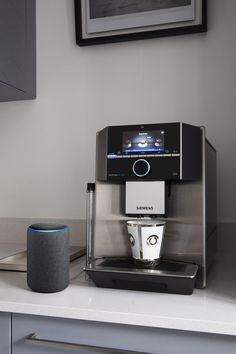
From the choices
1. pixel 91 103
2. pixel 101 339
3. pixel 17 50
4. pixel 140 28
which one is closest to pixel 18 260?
pixel 101 339

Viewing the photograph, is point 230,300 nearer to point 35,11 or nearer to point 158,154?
point 158,154

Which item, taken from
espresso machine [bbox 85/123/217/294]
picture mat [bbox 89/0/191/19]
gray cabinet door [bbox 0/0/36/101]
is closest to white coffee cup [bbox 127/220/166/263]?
espresso machine [bbox 85/123/217/294]

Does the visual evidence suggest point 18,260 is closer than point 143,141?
No

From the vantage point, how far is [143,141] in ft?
2.99

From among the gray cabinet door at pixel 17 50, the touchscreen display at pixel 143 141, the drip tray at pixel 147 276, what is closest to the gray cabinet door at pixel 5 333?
the drip tray at pixel 147 276

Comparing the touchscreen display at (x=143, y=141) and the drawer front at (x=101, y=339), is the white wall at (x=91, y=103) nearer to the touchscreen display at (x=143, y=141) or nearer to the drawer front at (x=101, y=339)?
the touchscreen display at (x=143, y=141)

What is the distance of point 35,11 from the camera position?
151 centimetres

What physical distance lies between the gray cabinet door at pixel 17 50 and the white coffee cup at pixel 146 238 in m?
0.76

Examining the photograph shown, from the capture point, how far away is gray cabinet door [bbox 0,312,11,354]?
809 mm

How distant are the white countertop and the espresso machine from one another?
4cm

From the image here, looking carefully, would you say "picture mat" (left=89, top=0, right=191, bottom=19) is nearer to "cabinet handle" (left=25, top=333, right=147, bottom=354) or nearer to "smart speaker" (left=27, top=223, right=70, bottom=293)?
"smart speaker" (left=27, top=223, right=70, bottom=293)

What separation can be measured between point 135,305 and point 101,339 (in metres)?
0.10

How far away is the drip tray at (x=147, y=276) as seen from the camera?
80 centimetres

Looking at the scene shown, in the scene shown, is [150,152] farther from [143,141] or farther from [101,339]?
[101,339]
